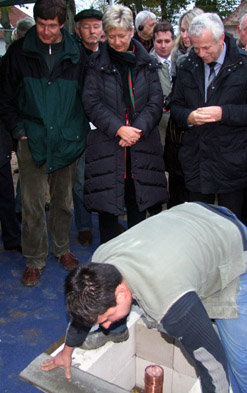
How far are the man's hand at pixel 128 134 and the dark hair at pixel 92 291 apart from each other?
4.36 ft

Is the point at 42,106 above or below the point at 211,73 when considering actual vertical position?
below

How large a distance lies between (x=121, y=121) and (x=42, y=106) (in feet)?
1.75

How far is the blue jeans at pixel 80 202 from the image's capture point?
11.8ft

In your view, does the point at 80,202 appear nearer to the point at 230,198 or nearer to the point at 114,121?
the point at 114,121

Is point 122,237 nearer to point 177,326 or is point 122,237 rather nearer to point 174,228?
point 174,228

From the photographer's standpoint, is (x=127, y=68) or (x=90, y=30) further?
(x=90, y=30)

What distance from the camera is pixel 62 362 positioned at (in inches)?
73.9

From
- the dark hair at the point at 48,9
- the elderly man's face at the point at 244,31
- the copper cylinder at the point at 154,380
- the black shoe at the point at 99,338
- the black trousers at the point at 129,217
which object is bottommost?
the copper cylinder at the point at 154,380

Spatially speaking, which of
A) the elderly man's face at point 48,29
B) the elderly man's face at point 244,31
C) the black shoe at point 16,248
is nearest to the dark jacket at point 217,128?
the elderly man's face at point 244,31

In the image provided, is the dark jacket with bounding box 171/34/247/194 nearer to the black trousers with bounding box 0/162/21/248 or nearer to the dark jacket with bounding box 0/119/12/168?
the dark jacket with bounding box 0/119/12/168

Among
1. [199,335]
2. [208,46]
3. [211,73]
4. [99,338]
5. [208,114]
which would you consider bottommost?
[99,338]

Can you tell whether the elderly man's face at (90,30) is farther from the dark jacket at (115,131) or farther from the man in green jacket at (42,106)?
the dark jacket at (115,131)

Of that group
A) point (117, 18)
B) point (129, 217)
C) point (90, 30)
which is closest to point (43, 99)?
point (117, 18)

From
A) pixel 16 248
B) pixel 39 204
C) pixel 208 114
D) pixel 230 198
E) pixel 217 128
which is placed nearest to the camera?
pixel 208 114
